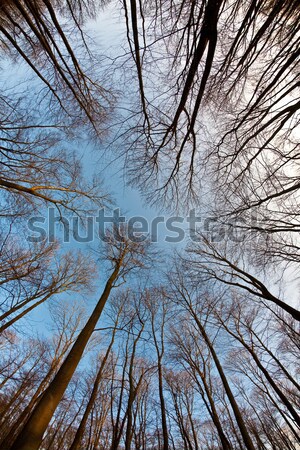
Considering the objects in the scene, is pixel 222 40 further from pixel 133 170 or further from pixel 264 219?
pixel 264 219

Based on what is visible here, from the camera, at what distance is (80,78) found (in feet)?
11.7

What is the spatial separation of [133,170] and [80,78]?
→ 1995mm

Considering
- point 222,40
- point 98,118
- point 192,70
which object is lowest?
point 192,70

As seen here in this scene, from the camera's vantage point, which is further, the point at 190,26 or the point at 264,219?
the point at 264,219

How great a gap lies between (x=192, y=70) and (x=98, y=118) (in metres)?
2.45

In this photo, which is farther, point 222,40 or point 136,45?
point 222,40

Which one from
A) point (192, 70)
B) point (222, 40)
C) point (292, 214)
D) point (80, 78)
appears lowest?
point (192, 70)

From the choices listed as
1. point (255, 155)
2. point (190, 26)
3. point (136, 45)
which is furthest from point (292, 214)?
point (136, 45)

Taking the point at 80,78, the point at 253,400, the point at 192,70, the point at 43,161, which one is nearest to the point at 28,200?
the point at 43,161

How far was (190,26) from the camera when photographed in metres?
2.28

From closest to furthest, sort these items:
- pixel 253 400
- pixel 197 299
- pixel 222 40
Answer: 1. pixel 222 40
2. pixel 197 299
3. pixel 253 400

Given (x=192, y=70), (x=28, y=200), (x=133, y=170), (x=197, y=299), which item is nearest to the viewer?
(x=192, y=70)

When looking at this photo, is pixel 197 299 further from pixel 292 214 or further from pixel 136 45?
pixel 136 45

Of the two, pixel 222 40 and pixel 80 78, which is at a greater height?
pixel 80 78
